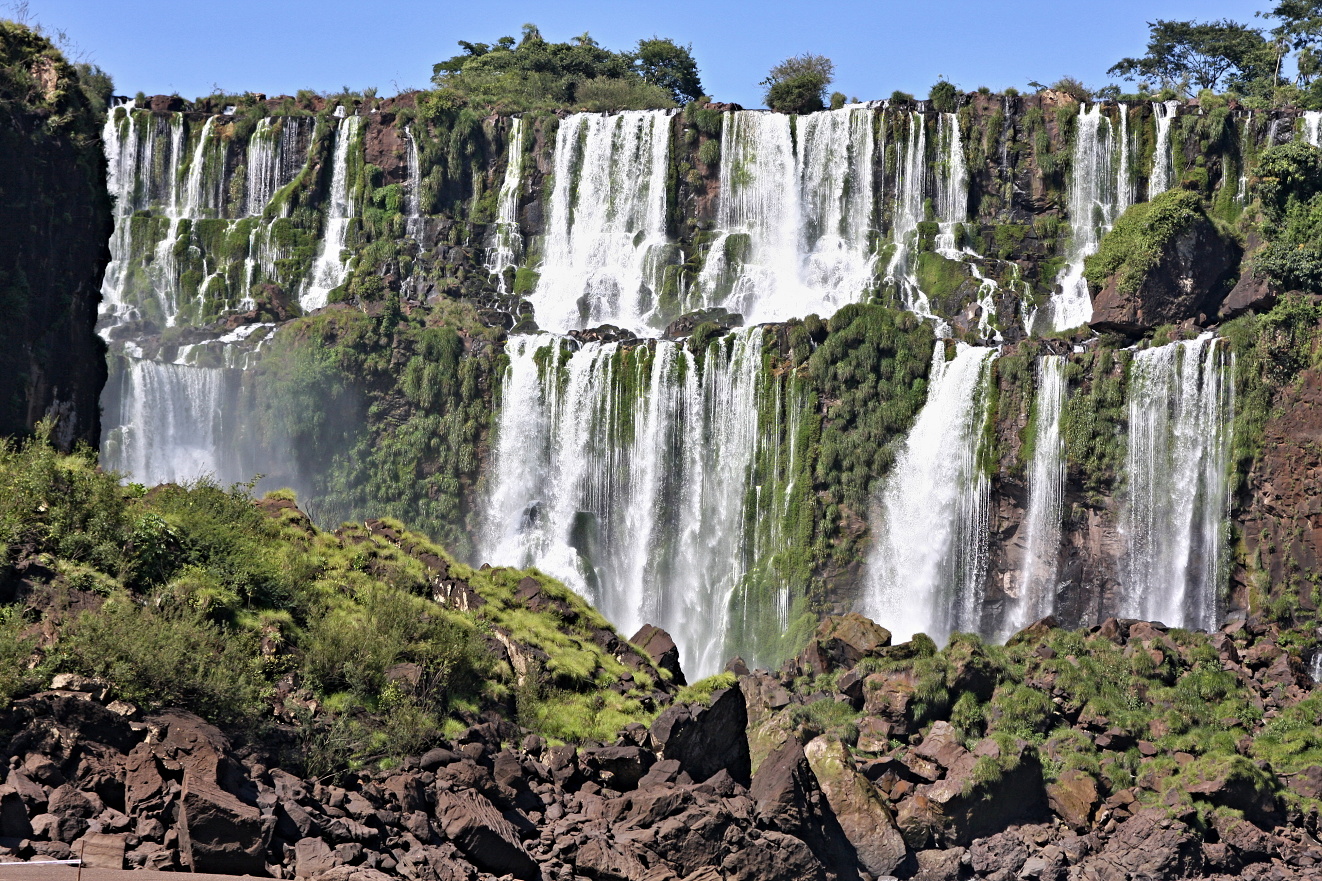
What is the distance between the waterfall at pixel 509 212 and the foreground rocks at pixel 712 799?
25.6 m

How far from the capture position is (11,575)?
2020cm

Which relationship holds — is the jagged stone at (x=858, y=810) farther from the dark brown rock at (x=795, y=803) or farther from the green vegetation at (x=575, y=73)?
the green vegetation at (x=575, y=73)

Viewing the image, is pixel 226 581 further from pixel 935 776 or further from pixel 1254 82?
pixel 1254 82

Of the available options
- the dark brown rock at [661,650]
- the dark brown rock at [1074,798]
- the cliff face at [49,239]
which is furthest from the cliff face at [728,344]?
the cliff face at [49,239]

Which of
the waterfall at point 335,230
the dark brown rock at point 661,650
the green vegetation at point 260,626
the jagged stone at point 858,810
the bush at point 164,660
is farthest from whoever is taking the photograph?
the waterfall at point 335,230

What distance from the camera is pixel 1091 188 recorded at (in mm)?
54094

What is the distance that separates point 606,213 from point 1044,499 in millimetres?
19593

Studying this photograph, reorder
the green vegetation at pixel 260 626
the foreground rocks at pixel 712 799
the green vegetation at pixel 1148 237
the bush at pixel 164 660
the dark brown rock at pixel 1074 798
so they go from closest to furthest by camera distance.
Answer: the foreground rocks at pixel 712 799
the bush at pixel 164 660
the green vegetation at pixel 260 626
the dark brown rock at pixel 1074 798
the green vegetation at pixel 1148 237

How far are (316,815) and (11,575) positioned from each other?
508cm

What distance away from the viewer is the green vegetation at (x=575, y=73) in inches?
2719

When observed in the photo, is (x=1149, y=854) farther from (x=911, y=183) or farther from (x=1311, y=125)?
(x=911, y=183)

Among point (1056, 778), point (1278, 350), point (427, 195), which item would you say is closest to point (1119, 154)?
point (1278, 350)

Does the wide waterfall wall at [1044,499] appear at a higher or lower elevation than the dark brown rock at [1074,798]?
higher

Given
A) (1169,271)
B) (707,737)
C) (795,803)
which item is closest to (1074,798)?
(795,803)
